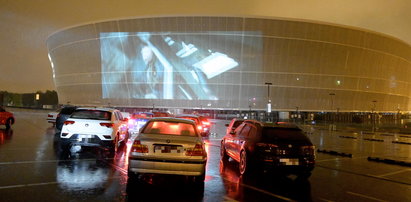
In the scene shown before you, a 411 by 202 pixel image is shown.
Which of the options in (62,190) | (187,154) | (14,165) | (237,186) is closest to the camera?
(62,190)

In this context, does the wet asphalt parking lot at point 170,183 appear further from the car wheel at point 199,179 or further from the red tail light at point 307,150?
the red tail light at point 307,150

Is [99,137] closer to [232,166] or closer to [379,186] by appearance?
[232,166]

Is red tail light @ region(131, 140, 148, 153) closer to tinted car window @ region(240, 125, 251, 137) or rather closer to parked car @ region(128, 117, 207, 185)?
parked car @ region(128, 117, 207, 185)

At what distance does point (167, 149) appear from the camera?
7.05 meters

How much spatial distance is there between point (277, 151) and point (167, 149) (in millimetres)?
3087

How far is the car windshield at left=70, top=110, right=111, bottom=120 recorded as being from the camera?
12256 mm

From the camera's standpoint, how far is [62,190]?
6.57 m

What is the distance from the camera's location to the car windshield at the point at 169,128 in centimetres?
806

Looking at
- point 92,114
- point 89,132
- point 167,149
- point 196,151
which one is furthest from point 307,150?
point 92,114

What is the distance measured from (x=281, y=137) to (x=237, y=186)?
2.07 metres

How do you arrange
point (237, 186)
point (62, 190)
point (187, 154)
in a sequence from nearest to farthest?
point (62, 190), point (187, 154), point (237, 186)

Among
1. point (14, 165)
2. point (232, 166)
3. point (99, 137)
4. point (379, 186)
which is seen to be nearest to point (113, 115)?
point (99, 137)

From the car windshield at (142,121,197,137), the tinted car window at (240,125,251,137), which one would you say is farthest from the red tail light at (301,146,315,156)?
the car windshield at (142,121,197,137)

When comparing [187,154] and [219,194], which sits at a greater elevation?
[187,154]
